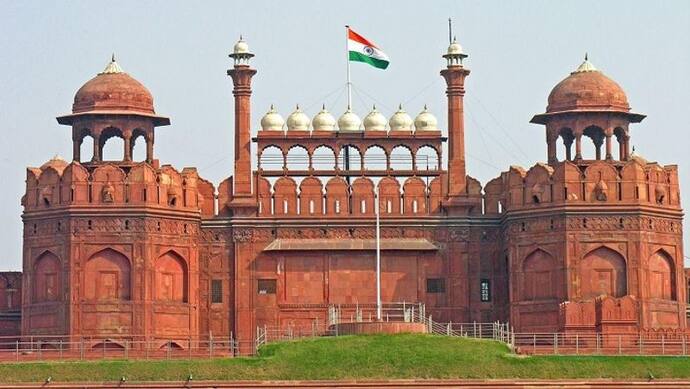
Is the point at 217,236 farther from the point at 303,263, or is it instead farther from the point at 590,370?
the point at 590,370

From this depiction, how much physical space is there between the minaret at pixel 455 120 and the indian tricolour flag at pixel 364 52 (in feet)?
12.1

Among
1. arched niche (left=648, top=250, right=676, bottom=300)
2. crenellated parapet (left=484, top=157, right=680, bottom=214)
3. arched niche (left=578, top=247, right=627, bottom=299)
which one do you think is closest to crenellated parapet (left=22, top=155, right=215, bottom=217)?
crenellated parapet (left=484, top=157, right=680, bottom=214)

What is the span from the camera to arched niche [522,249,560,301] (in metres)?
77.1

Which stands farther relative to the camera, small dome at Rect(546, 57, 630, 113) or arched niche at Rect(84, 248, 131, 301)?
small dome at Rect(546, 57, 630, 113)

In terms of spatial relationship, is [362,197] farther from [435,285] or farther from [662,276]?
[662,276]

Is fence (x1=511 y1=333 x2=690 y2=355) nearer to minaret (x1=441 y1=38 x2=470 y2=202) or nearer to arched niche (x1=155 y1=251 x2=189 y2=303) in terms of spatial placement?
minaret (x1=441 y1=38 x2=470 y2=202)

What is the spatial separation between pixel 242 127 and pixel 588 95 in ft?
44.3

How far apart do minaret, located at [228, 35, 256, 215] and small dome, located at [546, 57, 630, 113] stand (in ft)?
38.5

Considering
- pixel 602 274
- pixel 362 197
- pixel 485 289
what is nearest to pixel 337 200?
pixel 362 197

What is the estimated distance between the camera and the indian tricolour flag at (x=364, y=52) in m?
78.3

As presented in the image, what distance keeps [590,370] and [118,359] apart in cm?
1586

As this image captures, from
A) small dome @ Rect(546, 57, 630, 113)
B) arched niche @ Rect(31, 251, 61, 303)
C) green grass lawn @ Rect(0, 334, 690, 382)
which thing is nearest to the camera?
green grass lawn @ Rect(0, 334, 690, 382)

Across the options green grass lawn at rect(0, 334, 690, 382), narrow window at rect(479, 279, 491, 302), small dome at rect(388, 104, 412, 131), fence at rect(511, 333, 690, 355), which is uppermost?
small dome at rect(388, 104, 412, 131)

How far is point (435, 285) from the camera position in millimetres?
80062
